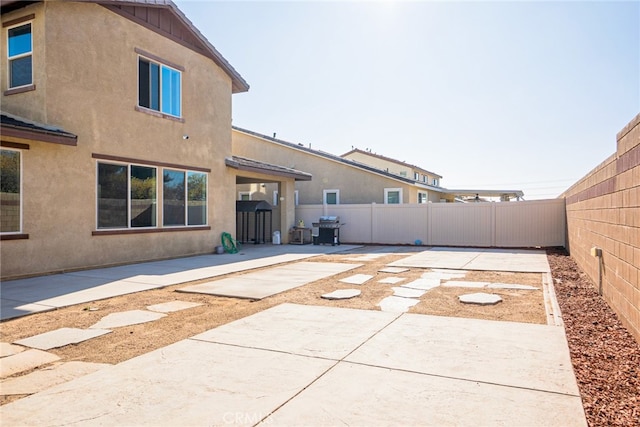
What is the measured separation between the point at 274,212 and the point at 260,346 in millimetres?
16979

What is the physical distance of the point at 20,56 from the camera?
10.2 meters

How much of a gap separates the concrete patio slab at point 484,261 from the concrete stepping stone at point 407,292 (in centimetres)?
359

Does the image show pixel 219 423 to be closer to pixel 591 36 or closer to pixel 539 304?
pixel 539 304

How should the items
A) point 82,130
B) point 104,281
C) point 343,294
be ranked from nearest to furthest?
point 343,294
point 104,281
point 82,130

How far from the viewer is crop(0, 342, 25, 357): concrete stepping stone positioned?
4.51m

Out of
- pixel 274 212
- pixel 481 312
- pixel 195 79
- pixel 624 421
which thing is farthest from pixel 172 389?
pixel 274 212

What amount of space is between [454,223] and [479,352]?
14648 millimetres

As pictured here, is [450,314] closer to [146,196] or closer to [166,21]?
[146,196]

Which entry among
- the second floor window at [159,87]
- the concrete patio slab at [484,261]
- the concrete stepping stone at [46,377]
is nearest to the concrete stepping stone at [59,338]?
the concrete stepping stone at [46,377]

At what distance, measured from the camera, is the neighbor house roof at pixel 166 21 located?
1109 cm

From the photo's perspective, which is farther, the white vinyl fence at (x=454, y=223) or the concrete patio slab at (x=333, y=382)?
the white vinyl fence at (x=454, y=223)

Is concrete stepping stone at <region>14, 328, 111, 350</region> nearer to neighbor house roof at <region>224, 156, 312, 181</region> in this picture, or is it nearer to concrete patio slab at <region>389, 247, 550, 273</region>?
concrete patio slab at <region>389, 247, 550, 273</region>

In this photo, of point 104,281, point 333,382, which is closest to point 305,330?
point 333,382

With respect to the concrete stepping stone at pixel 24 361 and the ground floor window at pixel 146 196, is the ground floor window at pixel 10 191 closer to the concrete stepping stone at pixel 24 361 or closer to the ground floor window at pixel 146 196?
the ground floor window at pixel 146 196
